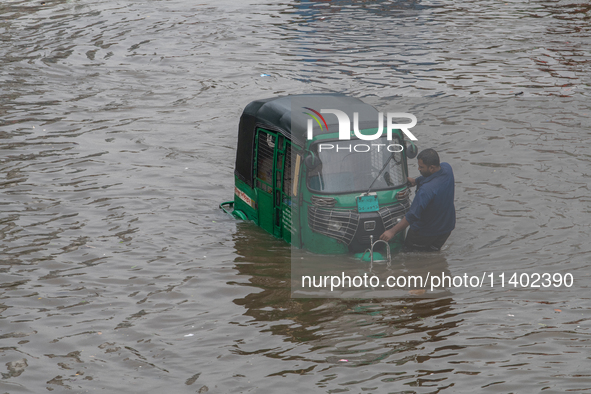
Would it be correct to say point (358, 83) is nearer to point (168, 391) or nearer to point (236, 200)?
point (236, 200)

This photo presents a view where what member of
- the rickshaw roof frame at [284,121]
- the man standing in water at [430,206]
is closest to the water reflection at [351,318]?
the man standing in water at [430,206]

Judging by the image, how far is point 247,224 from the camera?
38.7ft

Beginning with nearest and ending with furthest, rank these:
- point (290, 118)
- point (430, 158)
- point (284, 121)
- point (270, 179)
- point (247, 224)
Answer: point (430, 158), point (290, 118), point (284, 121), point (270, 179), point (247, 224)

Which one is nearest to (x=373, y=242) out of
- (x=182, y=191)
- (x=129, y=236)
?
(x=129, y=236)

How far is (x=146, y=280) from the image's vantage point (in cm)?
977

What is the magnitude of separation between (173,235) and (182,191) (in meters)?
2.18

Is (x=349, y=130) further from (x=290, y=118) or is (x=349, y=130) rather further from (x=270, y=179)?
(x=270, y=179)

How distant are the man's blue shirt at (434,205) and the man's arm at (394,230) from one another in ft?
0.21

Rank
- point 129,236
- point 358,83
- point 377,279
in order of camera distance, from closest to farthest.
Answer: point 377,279, point 129,236, point 358,83

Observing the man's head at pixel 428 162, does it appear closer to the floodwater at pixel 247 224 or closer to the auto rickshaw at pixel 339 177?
the auto rickshaw at pixel 339 177

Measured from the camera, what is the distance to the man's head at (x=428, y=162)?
9.68 m

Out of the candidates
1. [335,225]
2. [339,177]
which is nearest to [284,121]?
[339,177]

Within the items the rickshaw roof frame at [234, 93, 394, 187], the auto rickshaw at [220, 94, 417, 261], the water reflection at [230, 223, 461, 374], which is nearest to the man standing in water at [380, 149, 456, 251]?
the auto rickshaw at [220, 94, 417, 261]

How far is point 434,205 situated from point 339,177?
1480 mm
